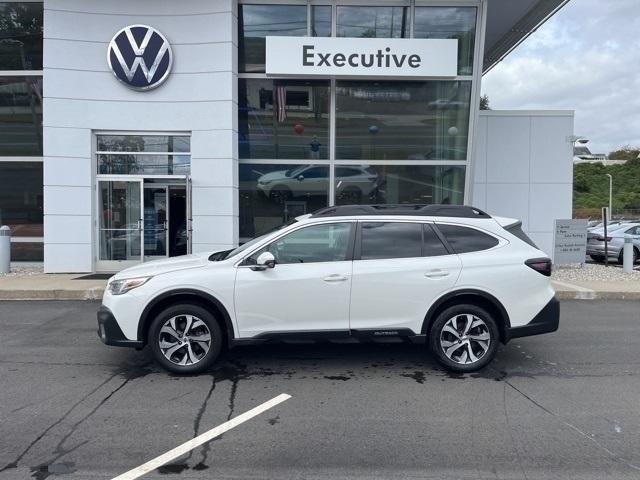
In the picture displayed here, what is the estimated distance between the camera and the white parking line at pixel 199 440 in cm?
372

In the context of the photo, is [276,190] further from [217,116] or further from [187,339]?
[187,339]

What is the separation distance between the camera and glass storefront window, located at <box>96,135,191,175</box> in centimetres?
1334

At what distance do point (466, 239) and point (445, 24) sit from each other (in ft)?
30.8

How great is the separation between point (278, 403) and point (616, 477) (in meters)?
2.73

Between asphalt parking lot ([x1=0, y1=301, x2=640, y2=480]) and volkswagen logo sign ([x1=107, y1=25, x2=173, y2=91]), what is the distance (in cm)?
765

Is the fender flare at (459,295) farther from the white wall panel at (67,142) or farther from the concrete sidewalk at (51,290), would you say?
the white wall panel at (67,142)

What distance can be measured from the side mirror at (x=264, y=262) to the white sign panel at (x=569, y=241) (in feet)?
35.5

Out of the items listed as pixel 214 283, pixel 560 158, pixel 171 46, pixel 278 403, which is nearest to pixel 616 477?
pixel 278 403

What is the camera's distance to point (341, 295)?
5719 mm

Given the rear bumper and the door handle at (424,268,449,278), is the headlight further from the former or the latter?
the rear bumper

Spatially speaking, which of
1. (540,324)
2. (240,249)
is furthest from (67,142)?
(540,324)

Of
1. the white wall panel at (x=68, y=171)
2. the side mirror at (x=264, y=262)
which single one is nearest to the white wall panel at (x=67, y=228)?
the white wall panel at (x=68, y=171)

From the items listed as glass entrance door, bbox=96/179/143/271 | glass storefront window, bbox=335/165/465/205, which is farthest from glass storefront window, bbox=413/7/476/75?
glass entrance door, bbox=96/179/143/271

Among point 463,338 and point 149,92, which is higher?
point 149,92
